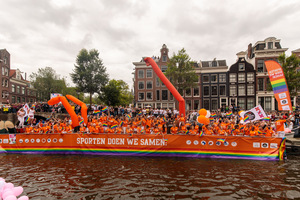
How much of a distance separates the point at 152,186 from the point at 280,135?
7.70 meters

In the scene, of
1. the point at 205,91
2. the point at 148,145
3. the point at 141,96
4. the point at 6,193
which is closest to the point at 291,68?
the point at 205,91

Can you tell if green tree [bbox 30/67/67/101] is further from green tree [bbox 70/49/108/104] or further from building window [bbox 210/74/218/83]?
building window [bbox 210/74/218/83]

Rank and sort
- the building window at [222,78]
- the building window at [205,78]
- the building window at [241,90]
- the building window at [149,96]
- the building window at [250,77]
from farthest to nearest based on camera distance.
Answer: the building window at [149,96] < the building window at [205,78] < the building window at [222,78] < the building window at [241,90] < the building window at [250,77]

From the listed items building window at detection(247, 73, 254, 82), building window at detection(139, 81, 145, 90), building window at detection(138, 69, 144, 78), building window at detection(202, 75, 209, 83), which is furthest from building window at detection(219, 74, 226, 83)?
building window at detection(138, 69, 144, 78)

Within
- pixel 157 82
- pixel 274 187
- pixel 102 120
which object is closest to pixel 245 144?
pixel 274 187

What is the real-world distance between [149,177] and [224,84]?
34.5 metres

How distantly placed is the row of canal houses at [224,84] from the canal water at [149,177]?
2623cm

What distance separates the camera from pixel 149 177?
7.14m

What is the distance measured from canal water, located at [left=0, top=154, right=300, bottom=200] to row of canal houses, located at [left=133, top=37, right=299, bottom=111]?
2623cm

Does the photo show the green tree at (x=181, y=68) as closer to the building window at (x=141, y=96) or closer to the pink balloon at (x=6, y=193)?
the building window at (x=141, y=96)

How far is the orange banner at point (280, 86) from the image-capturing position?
9.52 meters

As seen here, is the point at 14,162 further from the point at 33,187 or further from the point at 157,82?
the point at 157,82

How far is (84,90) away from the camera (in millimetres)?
36375

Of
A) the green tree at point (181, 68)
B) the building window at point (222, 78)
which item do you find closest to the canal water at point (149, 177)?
the green tree at point (181, 68)
